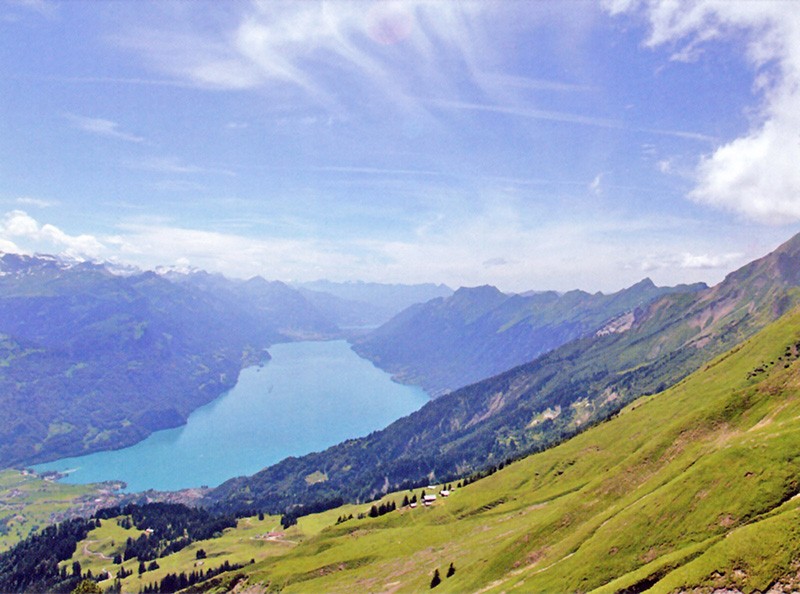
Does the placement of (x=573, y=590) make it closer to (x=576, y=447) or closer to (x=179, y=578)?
(x=576, y=447)

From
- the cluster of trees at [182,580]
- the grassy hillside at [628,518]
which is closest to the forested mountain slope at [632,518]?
the grassy hillside at [628,518]

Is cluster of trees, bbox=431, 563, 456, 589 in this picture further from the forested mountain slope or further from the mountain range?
the forested mountain slope

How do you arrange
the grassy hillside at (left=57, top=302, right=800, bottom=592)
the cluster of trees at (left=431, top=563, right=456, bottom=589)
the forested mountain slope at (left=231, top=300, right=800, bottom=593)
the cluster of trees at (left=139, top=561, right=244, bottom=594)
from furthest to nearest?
1. the cluster of trees at (left=139, top=561, right=244, bottom=594)
2. the cluster of trees at (left=431, top=563, right=456, bottom=589)
3. the grassy hillside at (left=57, top=302, right=800, bottom=592)
4. the forested mountain slope at (left=231, top=300, right=800, bottom=593)

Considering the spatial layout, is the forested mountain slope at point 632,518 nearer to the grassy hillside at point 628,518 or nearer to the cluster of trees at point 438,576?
the grassy hillside at point 628,518

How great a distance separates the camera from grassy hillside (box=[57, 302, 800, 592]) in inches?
2235

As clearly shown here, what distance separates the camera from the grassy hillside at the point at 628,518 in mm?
56781

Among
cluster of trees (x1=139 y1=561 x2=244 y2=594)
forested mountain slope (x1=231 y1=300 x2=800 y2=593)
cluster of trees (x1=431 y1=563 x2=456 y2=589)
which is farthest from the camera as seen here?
cluster of trees (x1=139 y1=561 x2=244 y2=594)

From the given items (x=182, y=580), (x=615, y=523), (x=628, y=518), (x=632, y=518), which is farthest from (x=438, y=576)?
(x=182, y=580)

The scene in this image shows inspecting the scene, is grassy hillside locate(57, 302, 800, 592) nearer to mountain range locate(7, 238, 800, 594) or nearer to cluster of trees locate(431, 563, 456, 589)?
mountain range locate(7, 238, 800, 594)

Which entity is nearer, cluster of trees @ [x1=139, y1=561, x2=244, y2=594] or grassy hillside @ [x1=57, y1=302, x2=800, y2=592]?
grassy hillside @ [x1=57, y1=302, x2=800, y2=592]

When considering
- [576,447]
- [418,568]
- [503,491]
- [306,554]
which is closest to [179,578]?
[306,554]

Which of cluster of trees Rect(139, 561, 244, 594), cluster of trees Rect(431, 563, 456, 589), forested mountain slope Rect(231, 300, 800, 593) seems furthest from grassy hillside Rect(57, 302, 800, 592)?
cluster of trees Rect(139, 561, 244, 594)

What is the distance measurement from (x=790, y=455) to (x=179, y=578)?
19042 centimetres

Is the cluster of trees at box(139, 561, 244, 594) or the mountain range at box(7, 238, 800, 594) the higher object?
the mountain range at box(7, 238, 800, 594)
